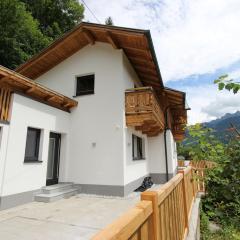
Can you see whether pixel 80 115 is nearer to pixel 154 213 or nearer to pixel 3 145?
pixel 3 145

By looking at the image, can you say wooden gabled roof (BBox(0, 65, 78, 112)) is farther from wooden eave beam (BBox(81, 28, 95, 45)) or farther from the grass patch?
the grass patch

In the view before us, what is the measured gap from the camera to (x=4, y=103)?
6.65 m

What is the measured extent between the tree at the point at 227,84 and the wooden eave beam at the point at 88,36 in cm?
857

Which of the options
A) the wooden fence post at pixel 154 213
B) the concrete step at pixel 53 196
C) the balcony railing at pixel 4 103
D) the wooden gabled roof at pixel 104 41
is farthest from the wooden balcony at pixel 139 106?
the wooden fence post at pixel 154 213

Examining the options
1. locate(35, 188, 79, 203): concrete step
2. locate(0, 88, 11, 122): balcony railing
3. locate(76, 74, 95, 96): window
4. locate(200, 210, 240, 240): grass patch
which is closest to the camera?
locate(200, 210, 240, 240): grass patch

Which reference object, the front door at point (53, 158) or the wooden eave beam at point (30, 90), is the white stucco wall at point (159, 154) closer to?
the front door at point (53, 158)

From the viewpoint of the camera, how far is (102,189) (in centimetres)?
878

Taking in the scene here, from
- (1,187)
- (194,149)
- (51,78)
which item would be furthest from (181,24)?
(1,187)

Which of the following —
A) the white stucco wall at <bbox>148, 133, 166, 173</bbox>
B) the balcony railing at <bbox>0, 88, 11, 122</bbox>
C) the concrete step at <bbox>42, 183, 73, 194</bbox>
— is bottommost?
the concrete step at <bbox>42, 183, 73, 194</bbox>

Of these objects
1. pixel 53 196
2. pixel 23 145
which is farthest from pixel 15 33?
pixel 53 196

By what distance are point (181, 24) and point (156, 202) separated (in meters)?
7.64

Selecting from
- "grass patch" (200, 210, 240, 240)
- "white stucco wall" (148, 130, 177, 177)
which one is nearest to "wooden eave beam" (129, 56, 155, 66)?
"white stucco wall" (148, 130, 177, 177)

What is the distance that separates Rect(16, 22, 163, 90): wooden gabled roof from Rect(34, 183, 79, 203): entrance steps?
6590mm

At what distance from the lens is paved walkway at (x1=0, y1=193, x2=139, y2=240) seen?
4.26 m
